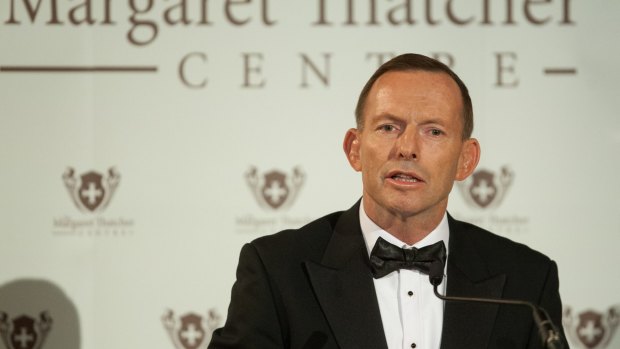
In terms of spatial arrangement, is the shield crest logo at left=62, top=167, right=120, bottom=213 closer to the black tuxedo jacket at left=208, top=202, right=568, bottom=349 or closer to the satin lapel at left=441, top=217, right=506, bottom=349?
the black tuxedo jacket at left=208, top=202, right=568, bottom=349

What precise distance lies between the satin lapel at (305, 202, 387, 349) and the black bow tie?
Result: 33mm

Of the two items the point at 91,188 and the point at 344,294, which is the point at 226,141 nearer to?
the point at 91,188

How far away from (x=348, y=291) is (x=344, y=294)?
0.6 inches

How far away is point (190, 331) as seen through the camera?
3721mm

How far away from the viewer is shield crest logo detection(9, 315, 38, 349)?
146 inches

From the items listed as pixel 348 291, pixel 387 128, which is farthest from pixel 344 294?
pixel 387 128

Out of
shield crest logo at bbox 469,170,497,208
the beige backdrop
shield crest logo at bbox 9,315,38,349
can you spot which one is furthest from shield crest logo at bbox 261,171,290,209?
shield crest logo at bbox 9,315,38,349

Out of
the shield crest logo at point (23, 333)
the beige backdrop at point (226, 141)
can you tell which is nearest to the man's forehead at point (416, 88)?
the beige backdrop at point (226, 141)

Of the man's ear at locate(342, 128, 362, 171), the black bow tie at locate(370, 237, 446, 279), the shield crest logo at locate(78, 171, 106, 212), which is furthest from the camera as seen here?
the shield crest logo at locate(78, 171, 106, 212)

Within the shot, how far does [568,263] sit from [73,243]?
184 cm

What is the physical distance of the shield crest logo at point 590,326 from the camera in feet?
12.3

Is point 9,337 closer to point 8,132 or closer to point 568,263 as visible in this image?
point 8,132

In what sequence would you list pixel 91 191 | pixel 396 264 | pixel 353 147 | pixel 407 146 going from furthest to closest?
pixel 91 191
pixel 353 147
pixel 396 264
pixel 407 146

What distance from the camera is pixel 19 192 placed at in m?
3.74
